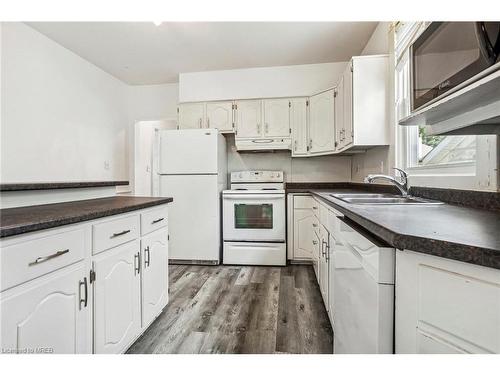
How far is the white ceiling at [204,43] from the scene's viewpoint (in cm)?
257

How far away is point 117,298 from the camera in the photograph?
4.42 feet

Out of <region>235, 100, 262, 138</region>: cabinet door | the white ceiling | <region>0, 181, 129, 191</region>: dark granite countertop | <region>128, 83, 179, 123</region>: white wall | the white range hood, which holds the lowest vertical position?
<region>0, 181, 129, 191</region>: dark granite countertop

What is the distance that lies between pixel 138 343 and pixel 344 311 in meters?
1.25

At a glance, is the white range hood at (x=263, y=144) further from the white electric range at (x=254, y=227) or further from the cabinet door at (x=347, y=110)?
the cabinet door at (x=347, y=110)

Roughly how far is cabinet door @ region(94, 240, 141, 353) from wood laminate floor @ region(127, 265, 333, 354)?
0.20 meters

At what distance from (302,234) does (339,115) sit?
140 centimetres

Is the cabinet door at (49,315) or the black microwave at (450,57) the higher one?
the black microwave at (450,57)

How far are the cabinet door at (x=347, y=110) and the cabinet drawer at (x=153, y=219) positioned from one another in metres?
1.74

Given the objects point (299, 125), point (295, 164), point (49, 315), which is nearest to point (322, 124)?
point (299, 125)

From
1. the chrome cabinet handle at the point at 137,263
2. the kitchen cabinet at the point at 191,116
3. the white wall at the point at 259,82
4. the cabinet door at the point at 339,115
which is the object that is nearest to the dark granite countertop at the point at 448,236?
the chrome cabinet handle at the point at 137,263

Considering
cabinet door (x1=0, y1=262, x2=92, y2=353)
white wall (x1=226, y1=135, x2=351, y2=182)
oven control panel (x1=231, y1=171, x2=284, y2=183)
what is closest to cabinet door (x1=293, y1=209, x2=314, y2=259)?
oven control panel (x1=231, y1=171, x2=284, y2=183)

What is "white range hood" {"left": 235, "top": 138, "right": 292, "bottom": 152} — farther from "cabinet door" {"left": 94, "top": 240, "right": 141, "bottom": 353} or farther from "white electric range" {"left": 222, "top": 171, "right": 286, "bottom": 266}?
"cabinet door" {"left": 94, "top": 240, "right": 141, "bottom": 353}

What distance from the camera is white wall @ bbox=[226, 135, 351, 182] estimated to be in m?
3.59
